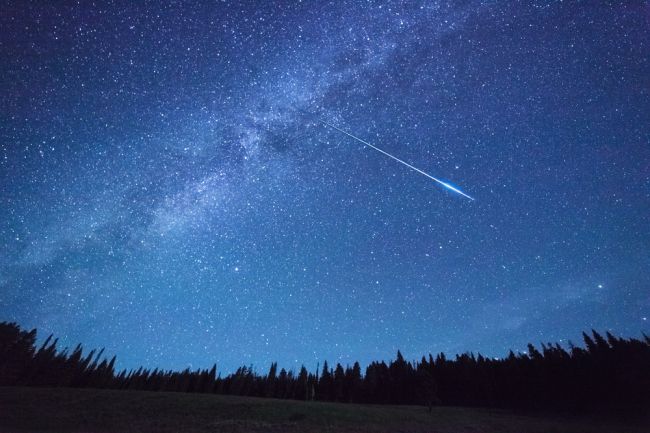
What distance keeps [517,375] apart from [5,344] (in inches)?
4927

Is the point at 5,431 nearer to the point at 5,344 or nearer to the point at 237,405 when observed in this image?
the point at 237,405

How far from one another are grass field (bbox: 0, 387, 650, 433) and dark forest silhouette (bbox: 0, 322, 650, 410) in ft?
45.5

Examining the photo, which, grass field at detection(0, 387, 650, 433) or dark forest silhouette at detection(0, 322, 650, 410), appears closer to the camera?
grass field at detection(0, 387, 650, 433)

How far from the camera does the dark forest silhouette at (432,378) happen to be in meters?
73.9

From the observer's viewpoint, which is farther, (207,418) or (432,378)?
(432,378)

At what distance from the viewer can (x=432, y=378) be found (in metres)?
64.3

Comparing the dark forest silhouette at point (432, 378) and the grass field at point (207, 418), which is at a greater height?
the dark forest silhouette at point (432, 378)

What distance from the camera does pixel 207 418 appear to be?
4284 cm

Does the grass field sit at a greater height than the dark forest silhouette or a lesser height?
lesser

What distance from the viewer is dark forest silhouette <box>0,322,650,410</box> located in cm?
7394

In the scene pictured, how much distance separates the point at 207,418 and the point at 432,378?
4073 cm

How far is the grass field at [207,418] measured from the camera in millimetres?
38719

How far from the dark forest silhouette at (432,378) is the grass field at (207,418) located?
1387 centimetres

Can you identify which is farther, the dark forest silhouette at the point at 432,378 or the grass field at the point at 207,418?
the dark forest silhouette at the point at 432,378
